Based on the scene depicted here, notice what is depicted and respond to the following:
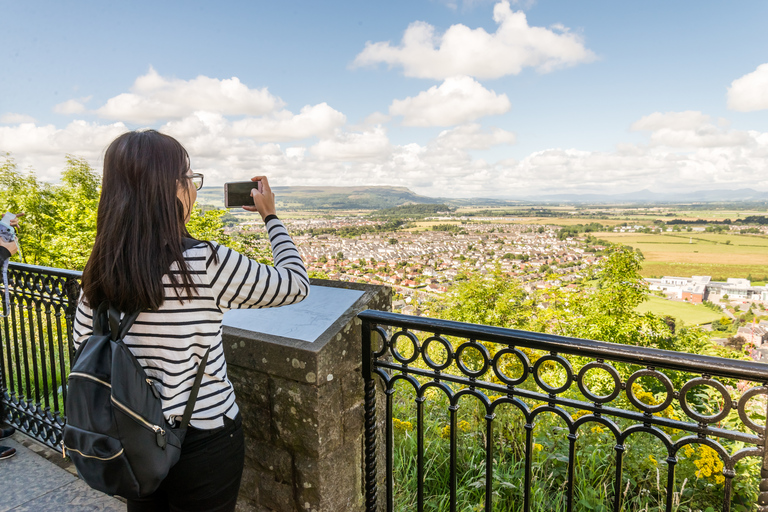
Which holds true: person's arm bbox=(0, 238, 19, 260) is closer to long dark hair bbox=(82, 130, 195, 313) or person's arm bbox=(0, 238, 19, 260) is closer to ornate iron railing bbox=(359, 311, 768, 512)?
long dark hair bbox=(82, 130, 195, 313)

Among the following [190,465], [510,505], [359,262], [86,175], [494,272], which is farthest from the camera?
[86,175]

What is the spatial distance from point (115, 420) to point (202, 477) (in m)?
0.36

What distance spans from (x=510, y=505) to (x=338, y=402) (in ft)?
4.59

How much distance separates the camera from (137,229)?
112 centimetres

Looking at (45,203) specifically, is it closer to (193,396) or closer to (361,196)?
(361,196)

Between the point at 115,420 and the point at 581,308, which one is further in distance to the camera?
the point at 581,308

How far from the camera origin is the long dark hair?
43.4 inches

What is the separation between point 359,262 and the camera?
14.8m

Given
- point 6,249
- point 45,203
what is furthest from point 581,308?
point 45,203

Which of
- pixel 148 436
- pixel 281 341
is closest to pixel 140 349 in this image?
pixel 148 436

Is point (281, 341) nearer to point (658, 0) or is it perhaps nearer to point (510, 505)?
point (510, 505)

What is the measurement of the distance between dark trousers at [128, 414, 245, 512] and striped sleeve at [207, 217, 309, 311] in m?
0.42

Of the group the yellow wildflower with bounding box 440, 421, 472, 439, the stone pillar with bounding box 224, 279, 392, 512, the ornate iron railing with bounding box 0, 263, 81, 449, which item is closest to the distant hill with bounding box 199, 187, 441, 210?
the ornate iron railing with bounding box 0, 263, 81, 449

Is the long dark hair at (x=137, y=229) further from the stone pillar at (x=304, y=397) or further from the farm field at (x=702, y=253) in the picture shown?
the farm field at (x=702, y=253)
